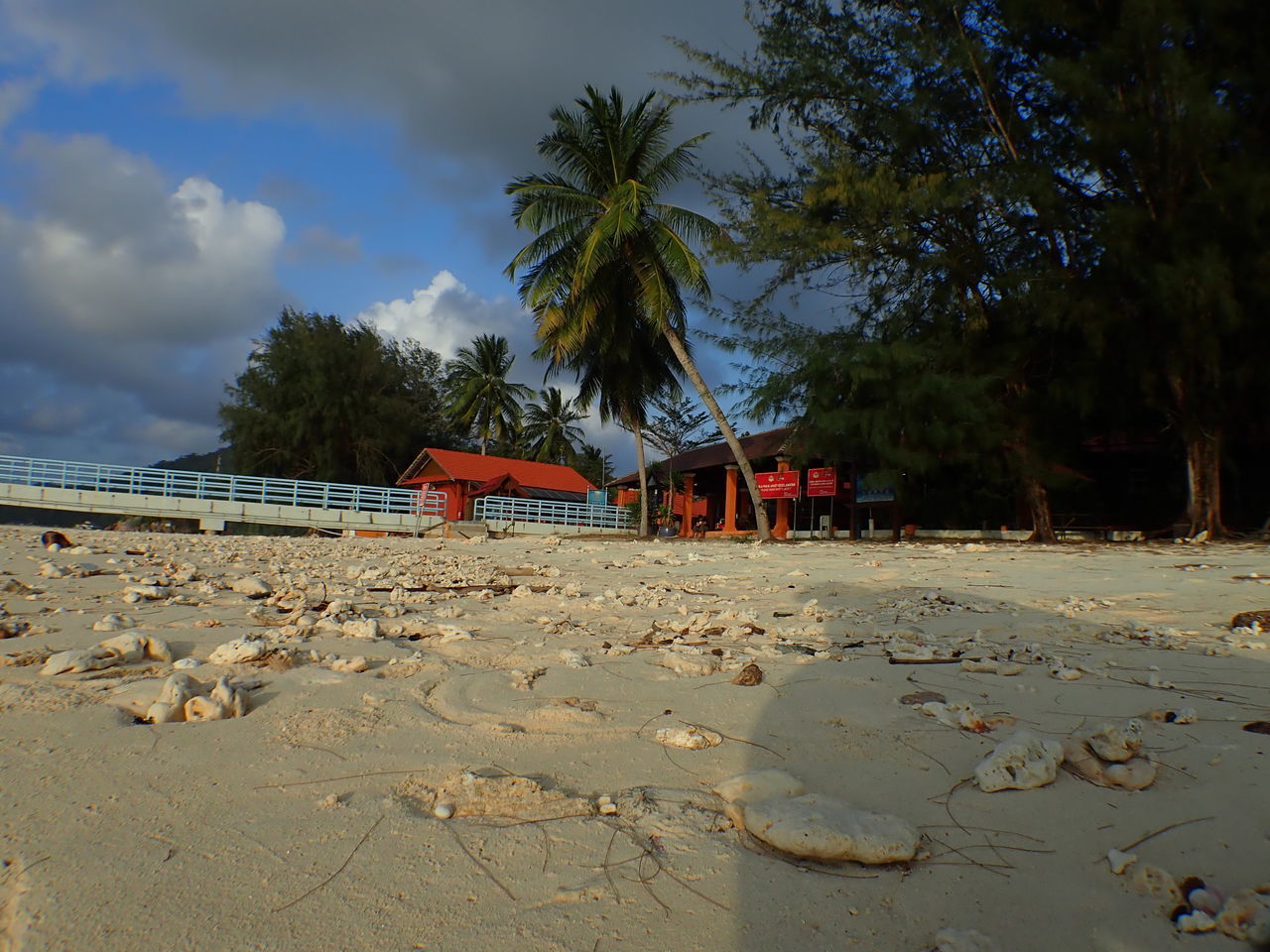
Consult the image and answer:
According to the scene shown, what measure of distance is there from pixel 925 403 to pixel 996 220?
3.66 m

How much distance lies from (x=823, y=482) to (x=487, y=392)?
75.2 feet

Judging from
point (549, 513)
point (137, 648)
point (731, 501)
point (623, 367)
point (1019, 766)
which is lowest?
point (1019, 766)

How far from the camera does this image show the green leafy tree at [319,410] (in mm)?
32469

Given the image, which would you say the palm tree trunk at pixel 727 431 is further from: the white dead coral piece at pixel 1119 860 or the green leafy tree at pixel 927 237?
the white dead coral piece at pixel 1119 860

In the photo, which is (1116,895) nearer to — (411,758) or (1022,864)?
(1022,864)

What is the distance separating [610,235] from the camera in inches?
671

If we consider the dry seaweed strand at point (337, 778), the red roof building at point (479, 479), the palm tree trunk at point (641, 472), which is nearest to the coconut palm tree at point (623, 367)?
the palm tree trunk at point (641, 472)

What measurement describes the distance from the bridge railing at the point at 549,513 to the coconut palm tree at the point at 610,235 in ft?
28.7

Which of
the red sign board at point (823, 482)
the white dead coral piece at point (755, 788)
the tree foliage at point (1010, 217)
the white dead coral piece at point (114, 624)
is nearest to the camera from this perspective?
the white dead coral piece at point (755, 788)

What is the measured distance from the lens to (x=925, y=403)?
12867mm

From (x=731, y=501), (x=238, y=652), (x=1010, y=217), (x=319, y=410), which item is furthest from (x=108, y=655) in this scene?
(x=319, y=410)

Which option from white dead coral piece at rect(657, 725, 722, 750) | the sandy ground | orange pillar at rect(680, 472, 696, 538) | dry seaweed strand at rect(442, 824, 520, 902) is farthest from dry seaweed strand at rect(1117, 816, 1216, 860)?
orange pillar at rect(680, 472, 696, 538)

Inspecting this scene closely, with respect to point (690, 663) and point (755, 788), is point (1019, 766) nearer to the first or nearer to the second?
point (755, 788)

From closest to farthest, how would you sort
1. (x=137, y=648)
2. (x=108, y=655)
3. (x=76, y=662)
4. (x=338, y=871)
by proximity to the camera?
(x=338, y=871), (x=76, y=662), (x=108, y=655), (x=137, y=648)
